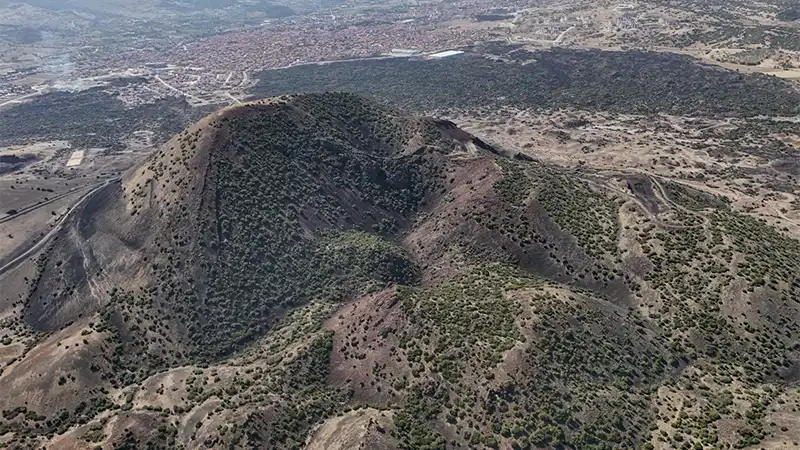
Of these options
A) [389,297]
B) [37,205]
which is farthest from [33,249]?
[389,297]

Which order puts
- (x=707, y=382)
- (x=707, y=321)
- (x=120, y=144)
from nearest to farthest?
(x=707, y=382)
(x=707, y=321)
(x=120, y=144)

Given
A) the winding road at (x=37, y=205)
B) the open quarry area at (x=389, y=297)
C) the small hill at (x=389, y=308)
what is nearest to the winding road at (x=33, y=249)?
the open quarry area at (x=389, y=297)

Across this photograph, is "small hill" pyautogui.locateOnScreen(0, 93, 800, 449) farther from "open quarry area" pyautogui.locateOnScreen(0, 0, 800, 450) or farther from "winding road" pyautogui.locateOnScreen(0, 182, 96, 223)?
"winding road" pyautogui.locateOnScreen(0, 182, 96, 223)

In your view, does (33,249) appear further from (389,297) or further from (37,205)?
(389,297)

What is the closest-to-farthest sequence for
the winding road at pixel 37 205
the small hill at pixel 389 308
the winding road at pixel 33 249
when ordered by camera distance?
the small hill at pixel 389 308 → the winding road at pixel 33 249 → the winding road at pixel 37 205

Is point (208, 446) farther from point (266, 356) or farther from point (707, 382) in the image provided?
point (707, 382)

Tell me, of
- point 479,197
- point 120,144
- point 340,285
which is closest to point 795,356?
point 479,197

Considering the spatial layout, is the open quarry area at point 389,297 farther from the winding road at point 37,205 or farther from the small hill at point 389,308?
the winding road at point 37,205

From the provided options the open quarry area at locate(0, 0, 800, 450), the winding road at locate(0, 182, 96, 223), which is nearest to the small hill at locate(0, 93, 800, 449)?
the open quarry area at locate(0, 0, 800, 450)
